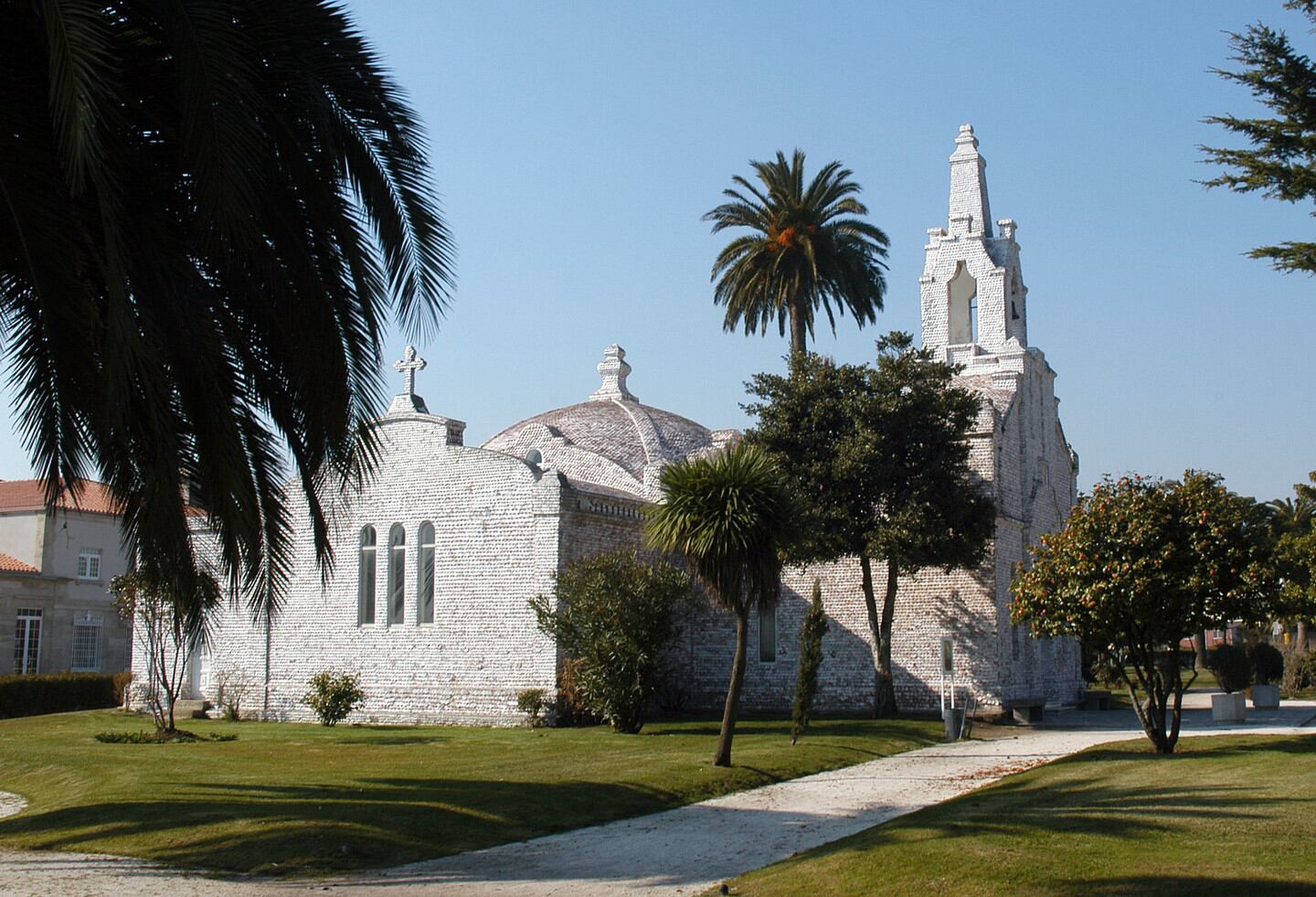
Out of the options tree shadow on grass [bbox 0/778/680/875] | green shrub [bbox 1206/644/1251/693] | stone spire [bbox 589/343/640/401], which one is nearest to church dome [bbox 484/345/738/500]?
stone spire [bbox 589/343/640/401]

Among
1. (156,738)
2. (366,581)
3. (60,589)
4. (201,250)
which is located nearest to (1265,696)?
(366,581)

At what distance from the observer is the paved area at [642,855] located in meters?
12.2

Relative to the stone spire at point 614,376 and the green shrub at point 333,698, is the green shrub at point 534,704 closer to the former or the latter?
the green shrub at point 333,698

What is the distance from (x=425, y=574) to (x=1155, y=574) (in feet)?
64.1

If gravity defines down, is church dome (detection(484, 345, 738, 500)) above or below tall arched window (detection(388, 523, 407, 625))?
above

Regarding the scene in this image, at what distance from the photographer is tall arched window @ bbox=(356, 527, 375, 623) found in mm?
34906

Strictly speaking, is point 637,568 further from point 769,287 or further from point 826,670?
point 769,287

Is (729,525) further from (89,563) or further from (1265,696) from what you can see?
(89,563)

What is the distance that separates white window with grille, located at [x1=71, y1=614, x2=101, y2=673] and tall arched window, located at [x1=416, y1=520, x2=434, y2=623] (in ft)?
89.8

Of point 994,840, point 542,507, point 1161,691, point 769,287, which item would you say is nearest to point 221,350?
point 994,840

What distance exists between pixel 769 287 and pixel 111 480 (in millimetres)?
34395

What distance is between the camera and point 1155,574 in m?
20.8

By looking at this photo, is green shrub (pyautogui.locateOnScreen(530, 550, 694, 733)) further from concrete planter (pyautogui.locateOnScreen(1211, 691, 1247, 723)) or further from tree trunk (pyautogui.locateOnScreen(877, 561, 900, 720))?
concrete planter (pyautogui.locateOnScreen(1211, 691, 1247, 723))

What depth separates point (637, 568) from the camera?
28.3 metres
